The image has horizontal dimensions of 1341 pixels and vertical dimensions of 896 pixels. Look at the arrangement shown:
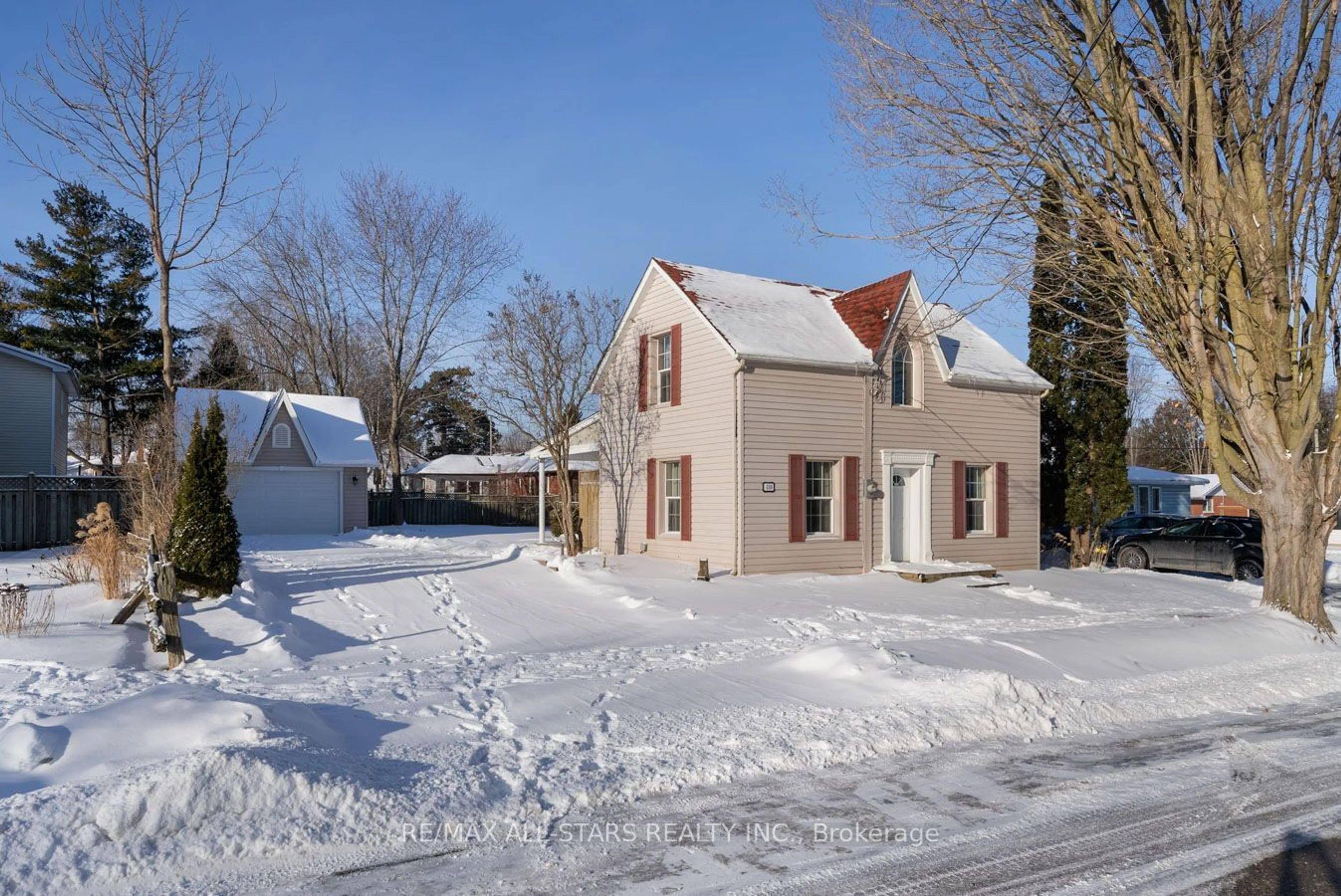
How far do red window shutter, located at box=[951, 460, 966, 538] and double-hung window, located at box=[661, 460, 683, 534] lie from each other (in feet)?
19.3

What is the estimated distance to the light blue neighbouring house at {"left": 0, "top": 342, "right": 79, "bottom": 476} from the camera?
26.2 m

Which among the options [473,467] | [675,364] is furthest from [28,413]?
[473,467]

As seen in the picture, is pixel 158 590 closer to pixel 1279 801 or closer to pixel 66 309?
pixel 1279 801

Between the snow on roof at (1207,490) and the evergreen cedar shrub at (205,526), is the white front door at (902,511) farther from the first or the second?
the snow on roof at (1207,490)

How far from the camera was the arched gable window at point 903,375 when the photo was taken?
63.0 feet

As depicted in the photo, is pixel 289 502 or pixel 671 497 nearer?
pixel 671 497

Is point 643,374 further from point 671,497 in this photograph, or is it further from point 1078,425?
point 1078,425

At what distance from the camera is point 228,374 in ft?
142

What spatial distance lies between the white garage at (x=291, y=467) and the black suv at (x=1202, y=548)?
23806 millimetres

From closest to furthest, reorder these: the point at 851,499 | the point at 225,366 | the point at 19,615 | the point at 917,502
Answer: the point at 19,615
the point at 851,499
the point at 917,502
the point at 225,366

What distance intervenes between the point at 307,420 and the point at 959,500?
23.2 metres

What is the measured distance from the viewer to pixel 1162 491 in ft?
145

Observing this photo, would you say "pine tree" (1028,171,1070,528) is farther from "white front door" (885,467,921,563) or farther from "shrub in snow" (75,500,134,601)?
"shrub in snow" (75,500,134,601)

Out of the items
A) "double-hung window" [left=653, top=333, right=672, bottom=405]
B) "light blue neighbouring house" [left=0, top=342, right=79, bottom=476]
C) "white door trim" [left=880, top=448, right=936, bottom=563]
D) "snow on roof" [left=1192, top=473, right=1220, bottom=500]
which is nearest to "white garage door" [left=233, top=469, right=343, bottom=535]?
"light blue neighbouring house" [left=0, top=342, right=79, bottom=476]
